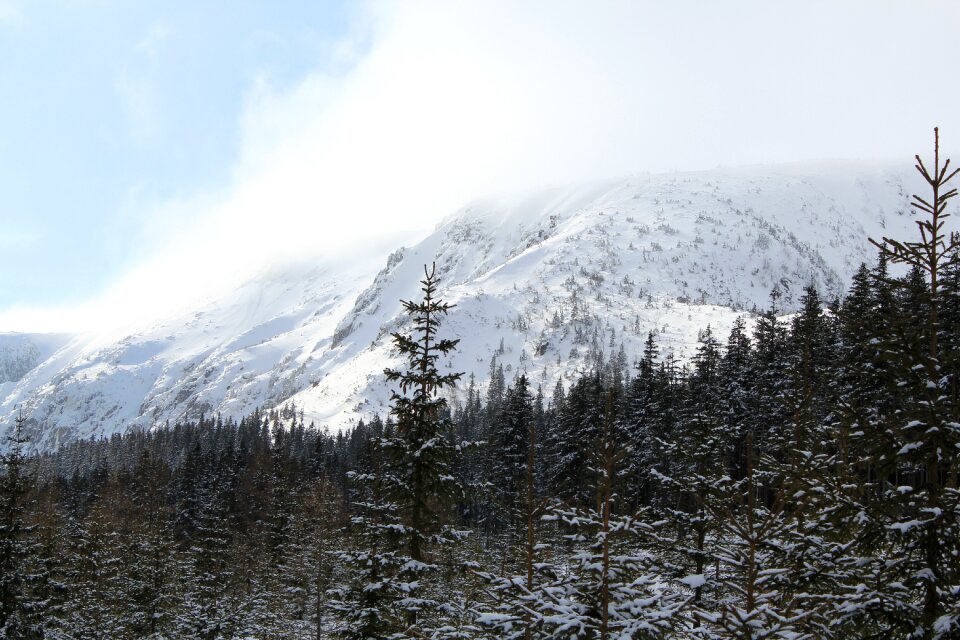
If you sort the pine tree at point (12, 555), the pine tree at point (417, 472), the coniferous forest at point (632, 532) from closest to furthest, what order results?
the coniferous forest at point (632, 532), the pine tree at point (417, 472), the pine tree at point (12, 555)

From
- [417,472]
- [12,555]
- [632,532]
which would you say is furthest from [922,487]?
[12,555]

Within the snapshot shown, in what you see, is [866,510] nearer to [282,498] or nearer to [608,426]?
[608,426]

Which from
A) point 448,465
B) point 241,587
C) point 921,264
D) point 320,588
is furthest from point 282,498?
point 921,264

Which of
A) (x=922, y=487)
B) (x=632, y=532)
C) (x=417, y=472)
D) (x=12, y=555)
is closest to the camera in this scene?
(x=922, y=487)

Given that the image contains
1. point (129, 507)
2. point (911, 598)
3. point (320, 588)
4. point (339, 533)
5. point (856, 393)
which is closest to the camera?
point (911, 598)

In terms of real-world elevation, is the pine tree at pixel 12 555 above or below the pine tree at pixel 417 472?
below

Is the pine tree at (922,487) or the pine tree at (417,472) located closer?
the pine tree at (922,487)

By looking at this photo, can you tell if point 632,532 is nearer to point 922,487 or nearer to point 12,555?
point 922,487

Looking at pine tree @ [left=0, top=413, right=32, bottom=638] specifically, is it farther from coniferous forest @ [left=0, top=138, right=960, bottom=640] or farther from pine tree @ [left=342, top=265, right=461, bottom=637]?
pine tree @ [left=342, top=265, right=461, bottom=637]

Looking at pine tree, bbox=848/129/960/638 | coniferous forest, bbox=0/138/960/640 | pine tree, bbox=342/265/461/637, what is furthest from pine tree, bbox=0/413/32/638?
pine tree, bbox=848/129/960/638

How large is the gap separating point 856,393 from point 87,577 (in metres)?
46.3

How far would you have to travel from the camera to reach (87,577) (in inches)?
1452

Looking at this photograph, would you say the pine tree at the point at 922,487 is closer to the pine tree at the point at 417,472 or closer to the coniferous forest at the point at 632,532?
the coniferous forest at the point at 632,532

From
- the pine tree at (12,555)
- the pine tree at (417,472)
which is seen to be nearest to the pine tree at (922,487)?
the pine tree at (417,472)
